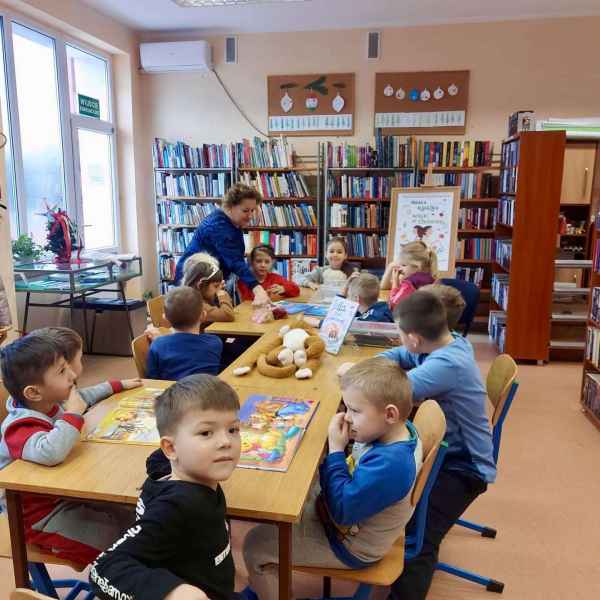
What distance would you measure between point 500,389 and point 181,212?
4.82 meters

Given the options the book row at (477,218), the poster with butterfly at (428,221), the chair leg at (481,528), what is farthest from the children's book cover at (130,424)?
the book row at (477,218)

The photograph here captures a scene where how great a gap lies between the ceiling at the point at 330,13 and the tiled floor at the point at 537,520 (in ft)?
12.7

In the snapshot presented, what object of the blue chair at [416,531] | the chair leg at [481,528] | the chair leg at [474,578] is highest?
the blue chair at [416,531]

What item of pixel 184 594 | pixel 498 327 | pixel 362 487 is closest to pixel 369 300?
pixel 362 487

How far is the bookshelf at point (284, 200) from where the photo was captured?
580 centimetres

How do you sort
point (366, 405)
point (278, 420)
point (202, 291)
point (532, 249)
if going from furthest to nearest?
point (532, 249), point (202, 291), point (278, 420), point (366, 405)

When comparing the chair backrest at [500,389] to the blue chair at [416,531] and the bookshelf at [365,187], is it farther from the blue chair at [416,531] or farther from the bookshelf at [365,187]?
the bookshelf at [365,187]

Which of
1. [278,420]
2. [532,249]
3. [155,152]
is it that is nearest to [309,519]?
[278,420]

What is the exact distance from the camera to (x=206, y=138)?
629cm

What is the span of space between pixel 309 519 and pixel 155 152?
5.34m

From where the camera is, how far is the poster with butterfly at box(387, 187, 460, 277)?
4.89m

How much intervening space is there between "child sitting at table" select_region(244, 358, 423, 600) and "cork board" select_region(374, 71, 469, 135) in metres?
4.96

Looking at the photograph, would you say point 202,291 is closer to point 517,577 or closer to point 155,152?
point 517,577

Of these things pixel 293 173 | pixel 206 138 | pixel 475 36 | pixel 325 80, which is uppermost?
pixel 475 36
